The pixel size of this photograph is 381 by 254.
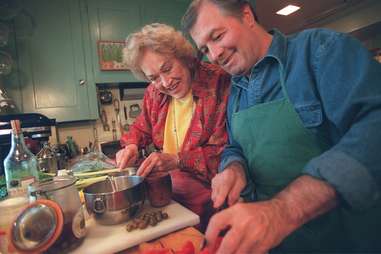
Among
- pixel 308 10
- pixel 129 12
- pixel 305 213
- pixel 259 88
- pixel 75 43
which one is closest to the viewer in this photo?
pixel 305 213

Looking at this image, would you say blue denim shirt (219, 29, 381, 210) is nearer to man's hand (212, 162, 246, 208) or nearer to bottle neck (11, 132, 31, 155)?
man's hand (212, 162, 246, 208)

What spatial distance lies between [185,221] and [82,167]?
29.1 inches

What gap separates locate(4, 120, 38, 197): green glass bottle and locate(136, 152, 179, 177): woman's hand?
426mm

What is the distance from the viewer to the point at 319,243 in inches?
25.4

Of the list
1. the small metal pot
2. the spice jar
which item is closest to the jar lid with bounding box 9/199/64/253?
the small metal pot

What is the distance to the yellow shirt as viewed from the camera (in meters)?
1.13

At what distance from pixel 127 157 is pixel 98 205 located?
1.41 feet

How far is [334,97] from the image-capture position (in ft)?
1.75

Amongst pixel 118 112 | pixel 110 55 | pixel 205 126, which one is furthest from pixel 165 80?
pixel 118 112

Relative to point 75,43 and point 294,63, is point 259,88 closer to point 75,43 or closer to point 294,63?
point 294,63

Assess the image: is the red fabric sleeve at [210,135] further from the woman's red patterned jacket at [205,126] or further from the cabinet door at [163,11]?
the cabinet door at [163,11]

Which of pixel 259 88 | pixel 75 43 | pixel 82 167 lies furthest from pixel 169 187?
pixel 75 43

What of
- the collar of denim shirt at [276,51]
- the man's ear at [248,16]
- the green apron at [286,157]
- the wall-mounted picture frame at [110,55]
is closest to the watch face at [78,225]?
the green apron at [286,157]

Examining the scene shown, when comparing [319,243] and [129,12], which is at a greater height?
[129,12]
